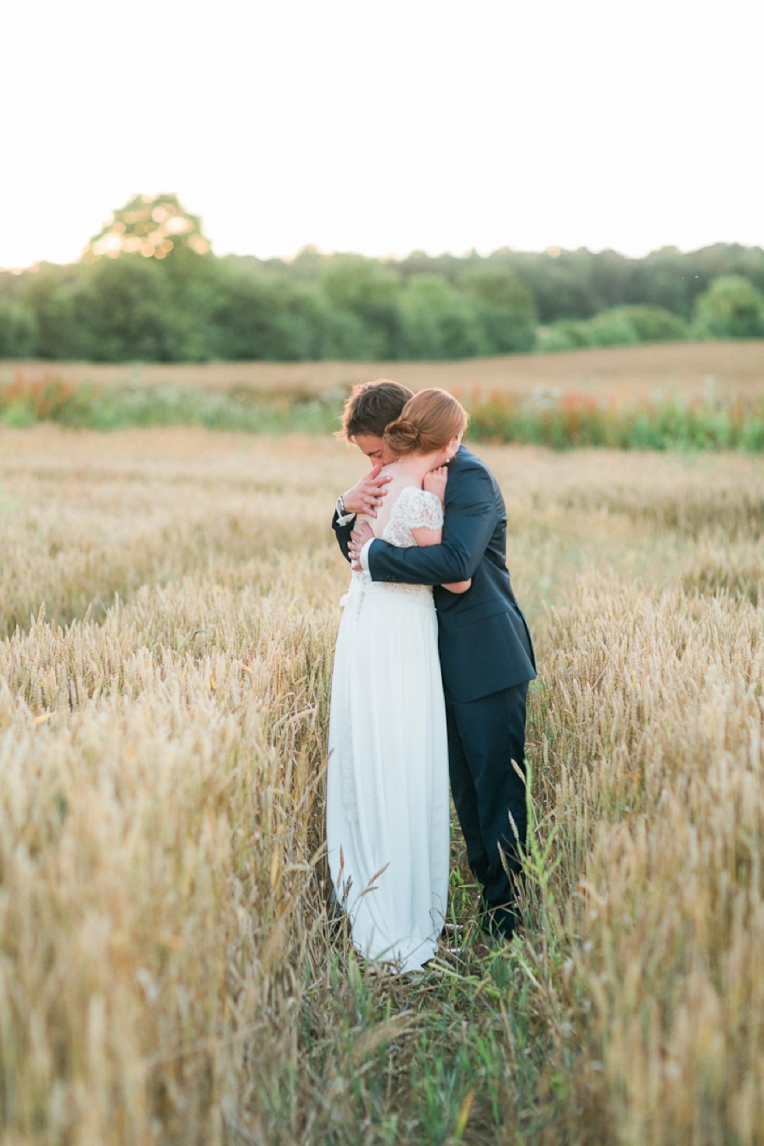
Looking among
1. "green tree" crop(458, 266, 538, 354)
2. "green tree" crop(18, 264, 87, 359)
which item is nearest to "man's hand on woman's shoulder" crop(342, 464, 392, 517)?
"green tree" crop(18, 264, 87, 359)

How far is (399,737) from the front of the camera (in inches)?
101

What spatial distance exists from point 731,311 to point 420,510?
61583 millimetres

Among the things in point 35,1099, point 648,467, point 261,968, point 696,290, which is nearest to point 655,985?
point 261,968

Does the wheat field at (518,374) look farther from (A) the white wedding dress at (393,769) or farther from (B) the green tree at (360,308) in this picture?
(B) the green tree at (360,308)

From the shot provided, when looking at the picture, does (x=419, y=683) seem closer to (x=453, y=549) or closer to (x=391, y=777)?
(x=391, y=777)

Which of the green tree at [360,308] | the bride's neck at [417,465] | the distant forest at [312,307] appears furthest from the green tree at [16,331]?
the bride's neck at [417,465]

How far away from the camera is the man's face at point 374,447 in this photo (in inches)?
108

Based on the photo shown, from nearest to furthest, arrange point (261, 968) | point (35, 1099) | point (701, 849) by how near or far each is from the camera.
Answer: point (35, 1099), point (701, 849), point (261, 968)

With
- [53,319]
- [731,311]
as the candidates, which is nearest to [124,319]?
[53,319]

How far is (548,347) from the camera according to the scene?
5562cm

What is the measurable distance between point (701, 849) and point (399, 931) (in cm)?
118

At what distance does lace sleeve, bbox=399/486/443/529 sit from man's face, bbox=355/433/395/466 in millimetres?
208

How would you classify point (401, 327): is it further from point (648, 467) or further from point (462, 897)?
point (462, 897)

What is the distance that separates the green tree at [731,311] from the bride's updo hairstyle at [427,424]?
2260 inches
